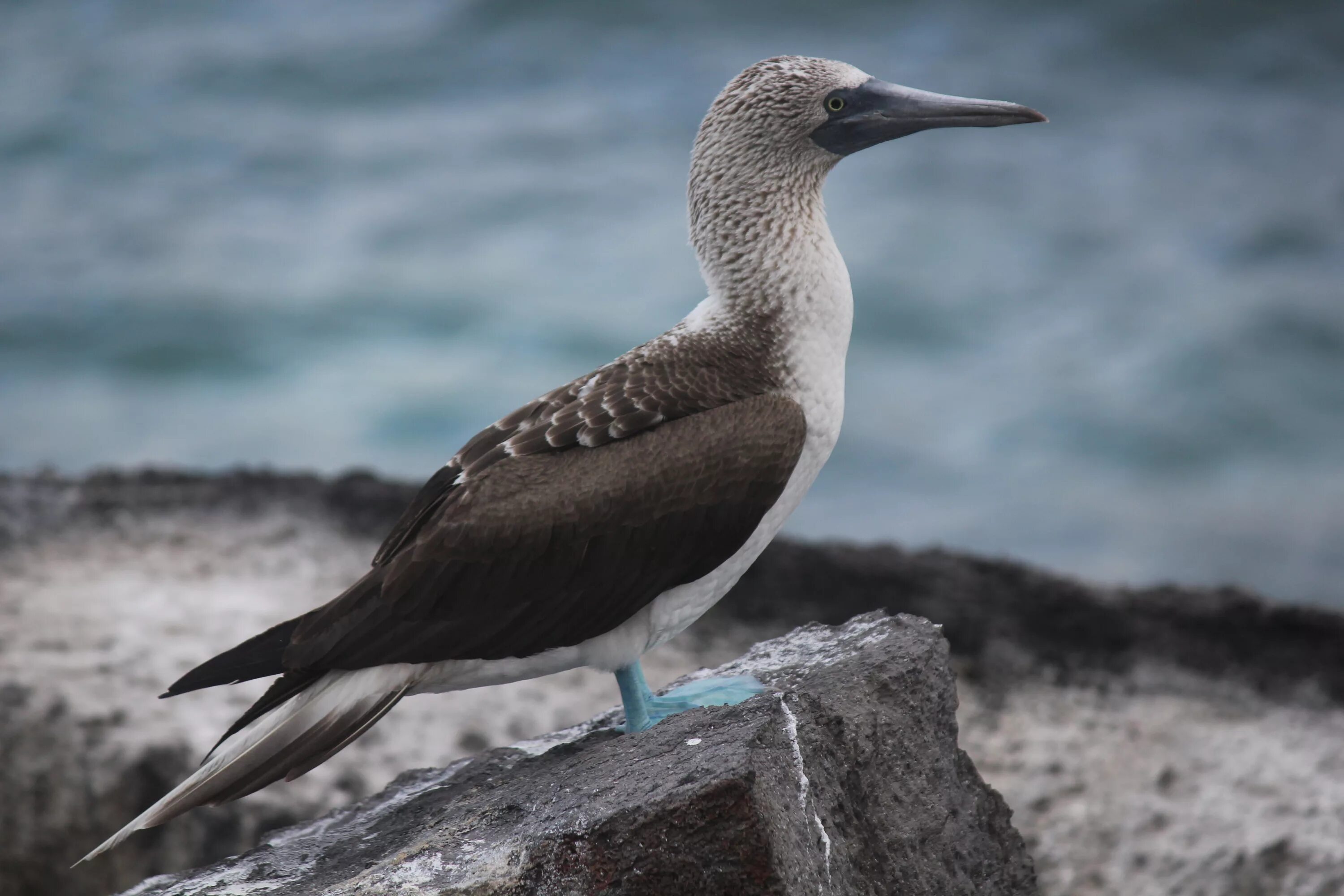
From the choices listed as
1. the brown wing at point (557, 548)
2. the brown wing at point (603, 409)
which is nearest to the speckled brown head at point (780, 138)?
the brown wing at point (603, 409)

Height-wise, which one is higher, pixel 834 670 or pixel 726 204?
pixel 726 204

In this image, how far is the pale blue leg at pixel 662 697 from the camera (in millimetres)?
5664

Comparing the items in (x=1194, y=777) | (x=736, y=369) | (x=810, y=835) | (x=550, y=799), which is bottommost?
(x=1194, y=777)

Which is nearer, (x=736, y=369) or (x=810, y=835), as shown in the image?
(x=810, y=835)

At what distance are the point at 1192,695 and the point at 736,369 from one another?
17.4 feet

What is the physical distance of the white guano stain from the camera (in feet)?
15.7

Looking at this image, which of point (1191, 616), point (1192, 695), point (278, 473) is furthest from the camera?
point (278, 473)

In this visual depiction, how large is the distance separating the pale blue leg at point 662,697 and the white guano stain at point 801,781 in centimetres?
58

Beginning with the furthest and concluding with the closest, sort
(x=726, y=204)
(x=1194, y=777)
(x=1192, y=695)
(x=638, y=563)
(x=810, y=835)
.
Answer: (x=1192, y=695) < (x=1194, y=777) < (x=726, y=204) < (x=638, y=563) < (x=810, y=835)

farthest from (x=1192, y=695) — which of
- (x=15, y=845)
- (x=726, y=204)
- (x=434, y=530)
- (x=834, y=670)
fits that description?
(x=15, y=845)

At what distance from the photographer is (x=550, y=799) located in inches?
190

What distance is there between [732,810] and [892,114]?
Answer: 2.95 metres

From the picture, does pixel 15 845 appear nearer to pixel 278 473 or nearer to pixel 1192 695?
pixel 278 473

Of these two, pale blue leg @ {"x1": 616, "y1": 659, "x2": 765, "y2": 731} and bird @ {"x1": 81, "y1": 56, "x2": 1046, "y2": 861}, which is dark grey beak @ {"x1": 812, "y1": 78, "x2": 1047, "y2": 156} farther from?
pale blue leg @ {"x1": 616, "y1": 659, "x2": 765, "y2": 731}
